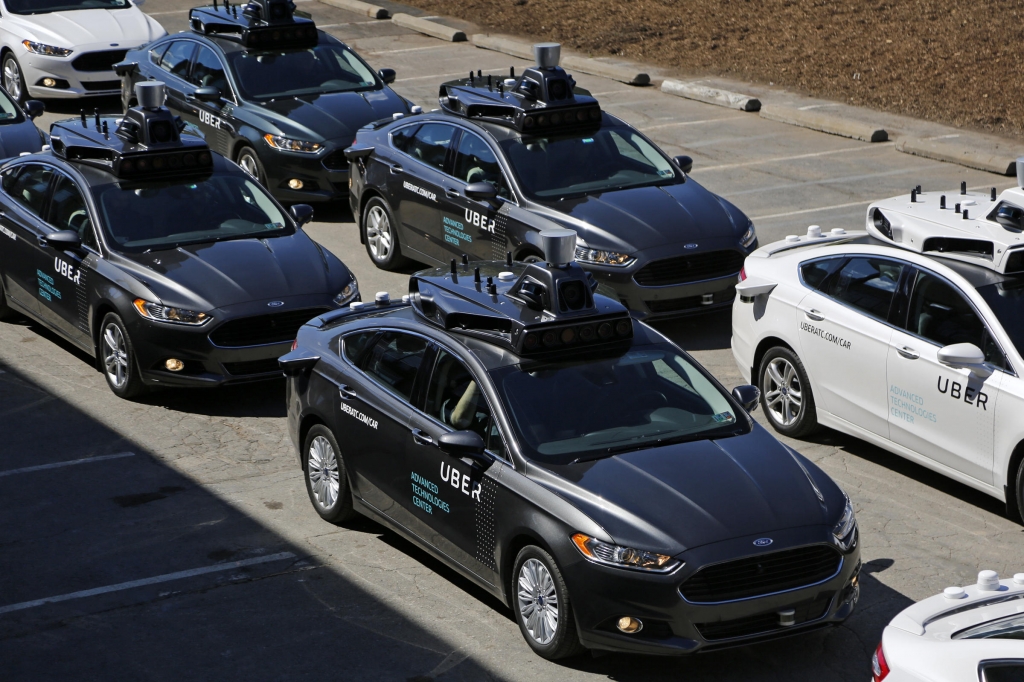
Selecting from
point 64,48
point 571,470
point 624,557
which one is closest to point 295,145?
point 64,48

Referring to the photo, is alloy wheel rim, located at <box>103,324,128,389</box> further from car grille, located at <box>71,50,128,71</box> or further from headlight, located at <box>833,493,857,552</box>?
car grille, located at <box>71,50,128,71</box>

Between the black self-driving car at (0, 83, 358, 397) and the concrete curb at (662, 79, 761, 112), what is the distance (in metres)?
10.4

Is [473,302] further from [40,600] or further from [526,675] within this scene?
[40,600]

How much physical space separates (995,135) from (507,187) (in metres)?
9.07

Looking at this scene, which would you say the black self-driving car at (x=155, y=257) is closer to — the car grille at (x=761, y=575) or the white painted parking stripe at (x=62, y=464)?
the white painted parking stripe at (x=62, y=464)

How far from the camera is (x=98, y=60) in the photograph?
2166 centimetres

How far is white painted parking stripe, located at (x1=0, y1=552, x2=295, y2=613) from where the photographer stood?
8.63 metres

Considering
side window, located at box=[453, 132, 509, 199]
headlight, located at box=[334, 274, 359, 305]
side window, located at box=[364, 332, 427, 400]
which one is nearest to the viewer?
side window, located at box=[364, 332, 427, 400]

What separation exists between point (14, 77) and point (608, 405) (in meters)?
16.3

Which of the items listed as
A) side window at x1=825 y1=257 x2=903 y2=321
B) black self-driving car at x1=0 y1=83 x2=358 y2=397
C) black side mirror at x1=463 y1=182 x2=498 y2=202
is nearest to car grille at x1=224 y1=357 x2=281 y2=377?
black self-driving car at x1=0 y1=83 x2=358 y2=397

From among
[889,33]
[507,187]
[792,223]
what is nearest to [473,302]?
[507,187]

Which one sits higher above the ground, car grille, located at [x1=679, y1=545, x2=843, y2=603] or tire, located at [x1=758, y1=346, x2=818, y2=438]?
car grille, located at [x1=679, y1=545, x2=843, y2=603]

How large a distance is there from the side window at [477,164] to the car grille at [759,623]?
23.6 feet

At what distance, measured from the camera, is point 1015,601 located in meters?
6.04
